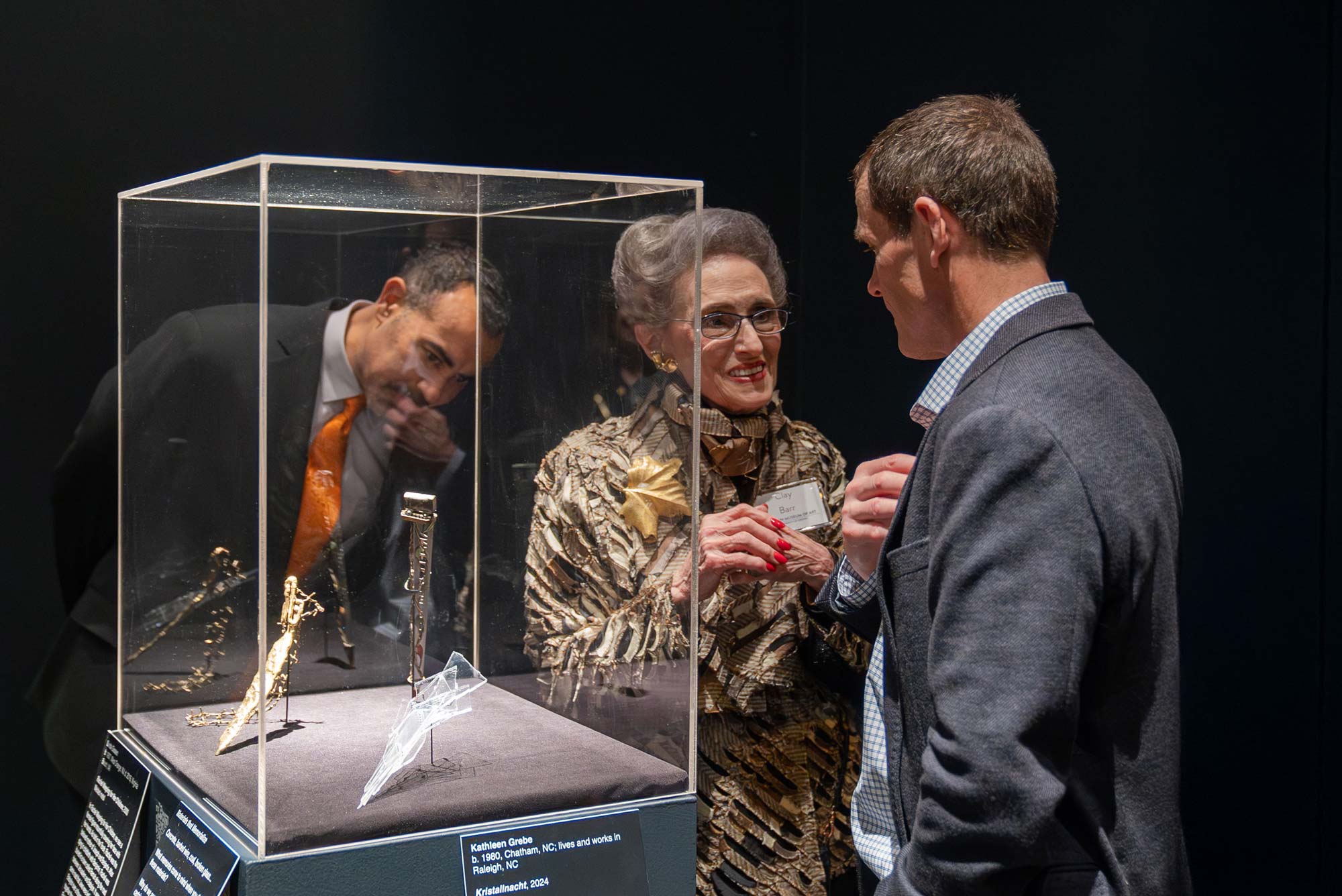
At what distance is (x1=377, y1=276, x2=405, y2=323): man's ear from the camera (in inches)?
76.2

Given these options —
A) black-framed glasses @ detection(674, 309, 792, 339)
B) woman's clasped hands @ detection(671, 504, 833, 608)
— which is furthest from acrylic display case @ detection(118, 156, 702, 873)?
black-framed glasses @ detection(674, 309, 792, 339)

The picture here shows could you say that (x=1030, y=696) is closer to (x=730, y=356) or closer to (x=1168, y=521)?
(x=1168, y=521)

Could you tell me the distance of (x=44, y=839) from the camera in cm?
271

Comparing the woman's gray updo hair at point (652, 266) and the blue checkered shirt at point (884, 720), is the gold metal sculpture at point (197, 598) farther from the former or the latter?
the blue checkered shirt at point (884, 720)

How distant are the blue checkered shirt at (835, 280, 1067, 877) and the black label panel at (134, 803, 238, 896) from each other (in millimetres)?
752

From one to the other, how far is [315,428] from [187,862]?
0.58 metres

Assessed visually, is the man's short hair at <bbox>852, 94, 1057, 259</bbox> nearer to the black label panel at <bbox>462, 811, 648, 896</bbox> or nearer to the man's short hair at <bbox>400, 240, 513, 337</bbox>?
the man's short hair at <bbox>400, 240, 513, 337</bbox>

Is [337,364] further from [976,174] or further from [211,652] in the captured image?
[976,174]

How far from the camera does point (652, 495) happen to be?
6.30 feet

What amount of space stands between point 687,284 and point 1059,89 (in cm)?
162

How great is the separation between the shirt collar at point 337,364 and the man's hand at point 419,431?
0.09 m

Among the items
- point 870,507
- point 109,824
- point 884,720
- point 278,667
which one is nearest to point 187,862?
point 278,667

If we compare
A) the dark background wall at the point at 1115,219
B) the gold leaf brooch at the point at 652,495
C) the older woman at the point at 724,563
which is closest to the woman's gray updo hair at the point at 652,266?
the older woman at the point at 724,563

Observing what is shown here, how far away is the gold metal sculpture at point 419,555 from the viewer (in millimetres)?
A: 1968
